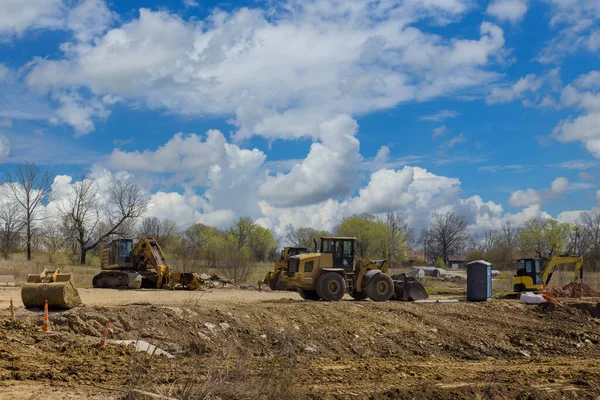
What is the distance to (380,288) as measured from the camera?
23.3 metres

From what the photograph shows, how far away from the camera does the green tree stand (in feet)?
262

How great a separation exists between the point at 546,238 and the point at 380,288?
65.1 meters

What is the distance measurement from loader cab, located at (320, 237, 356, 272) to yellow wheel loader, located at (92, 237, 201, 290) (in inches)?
401

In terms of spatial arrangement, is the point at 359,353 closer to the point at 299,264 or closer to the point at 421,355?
the point at 421,355

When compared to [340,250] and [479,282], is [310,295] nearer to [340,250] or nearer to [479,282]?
[340,250]

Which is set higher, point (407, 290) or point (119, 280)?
point (407, 290)

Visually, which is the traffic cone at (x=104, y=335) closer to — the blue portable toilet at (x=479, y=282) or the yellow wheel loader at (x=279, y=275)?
the blue portable toilet at (x=479, y=282)

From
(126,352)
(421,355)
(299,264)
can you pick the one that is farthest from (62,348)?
(299,264)

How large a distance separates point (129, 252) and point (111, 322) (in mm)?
17456

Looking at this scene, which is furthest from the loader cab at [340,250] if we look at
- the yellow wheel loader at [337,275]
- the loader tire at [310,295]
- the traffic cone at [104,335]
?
the traffic cone at [104,335]

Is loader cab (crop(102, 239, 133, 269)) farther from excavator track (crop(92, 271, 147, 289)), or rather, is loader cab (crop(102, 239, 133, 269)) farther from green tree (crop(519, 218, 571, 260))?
green tree (crop(519, 218, 571, 260))

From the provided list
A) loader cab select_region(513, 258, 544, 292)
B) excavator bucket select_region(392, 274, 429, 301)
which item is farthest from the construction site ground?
loader cab select_region(513, 258, 544, 292)

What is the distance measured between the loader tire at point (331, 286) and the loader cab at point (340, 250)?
698mm

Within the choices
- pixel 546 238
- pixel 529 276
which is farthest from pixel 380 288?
pixel 546 238
